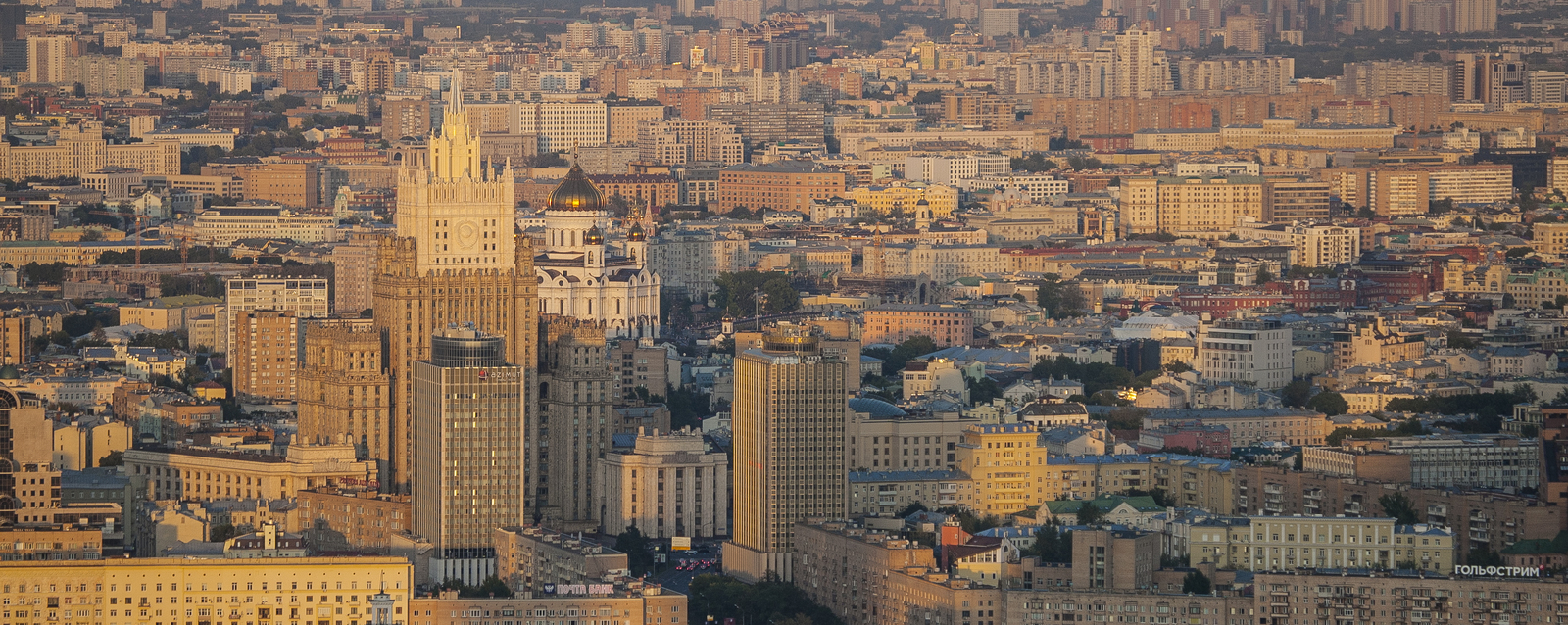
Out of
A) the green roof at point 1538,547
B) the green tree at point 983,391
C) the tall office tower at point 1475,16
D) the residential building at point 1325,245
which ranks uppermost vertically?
the tall office tower at point 1475,16

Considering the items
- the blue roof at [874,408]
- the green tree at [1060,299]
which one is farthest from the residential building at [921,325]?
the blue roof at [874,408]

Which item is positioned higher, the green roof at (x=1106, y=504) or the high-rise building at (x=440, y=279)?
the high-rise building at (x=440, y=279)

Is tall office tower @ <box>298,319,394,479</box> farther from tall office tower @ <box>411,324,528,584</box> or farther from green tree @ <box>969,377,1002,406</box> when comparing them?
green tree @ <box>969,377,1002,406</box>

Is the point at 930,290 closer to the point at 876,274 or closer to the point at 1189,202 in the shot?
the point at 876,274

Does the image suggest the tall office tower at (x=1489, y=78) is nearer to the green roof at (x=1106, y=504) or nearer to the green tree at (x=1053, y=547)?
the green roof at (x=1106, y=504)

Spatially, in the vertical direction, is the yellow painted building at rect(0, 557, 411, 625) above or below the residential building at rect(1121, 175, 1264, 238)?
below

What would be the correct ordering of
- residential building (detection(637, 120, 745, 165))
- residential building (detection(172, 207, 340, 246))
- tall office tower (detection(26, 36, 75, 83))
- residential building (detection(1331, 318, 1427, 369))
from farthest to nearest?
tall office tower (detection(26, 36, 75, 83)), residential building (detection(637, 120, 745, 165)), residential building (detection(172, 207, 340, 246)), residential building (detection(1331, 318, 1427, 369))

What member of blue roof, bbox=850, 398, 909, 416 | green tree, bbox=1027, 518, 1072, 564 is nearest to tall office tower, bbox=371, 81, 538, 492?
blue roof, bbox=850, 398, 909, 416
